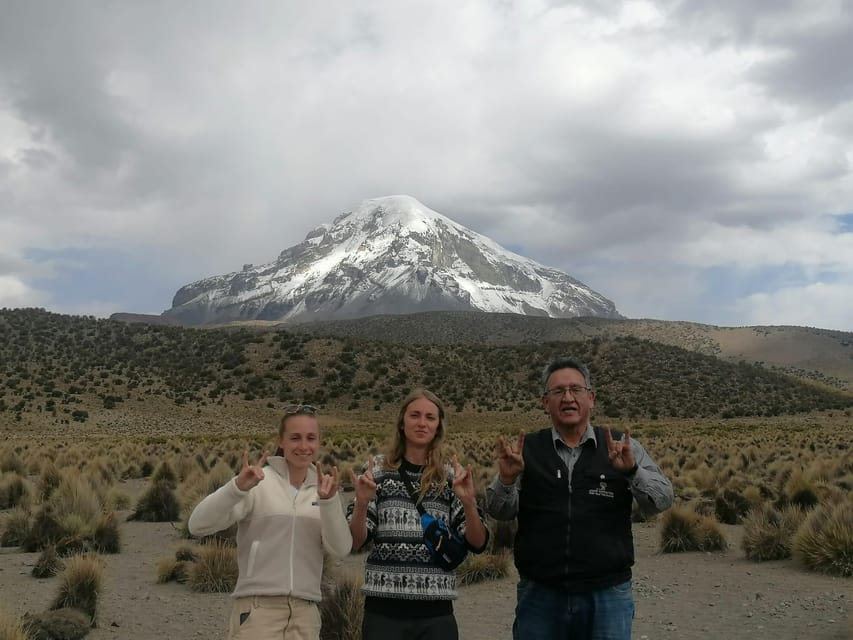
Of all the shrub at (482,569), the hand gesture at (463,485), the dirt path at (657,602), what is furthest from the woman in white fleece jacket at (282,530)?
the shrub at (482,569)

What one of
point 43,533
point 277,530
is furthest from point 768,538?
point 43,533

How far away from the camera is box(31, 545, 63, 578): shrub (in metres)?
9.71

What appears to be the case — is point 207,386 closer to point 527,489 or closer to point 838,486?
point 838,486

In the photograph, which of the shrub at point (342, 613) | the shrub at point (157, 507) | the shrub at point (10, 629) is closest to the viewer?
the shrub at point (10, 629)

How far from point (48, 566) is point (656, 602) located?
25.9ft

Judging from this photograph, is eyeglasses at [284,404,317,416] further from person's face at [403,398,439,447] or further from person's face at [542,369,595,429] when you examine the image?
person's face at [542,369,595,429]

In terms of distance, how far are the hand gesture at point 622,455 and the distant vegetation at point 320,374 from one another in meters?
46.6

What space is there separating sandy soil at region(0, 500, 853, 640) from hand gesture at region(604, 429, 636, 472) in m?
4.65

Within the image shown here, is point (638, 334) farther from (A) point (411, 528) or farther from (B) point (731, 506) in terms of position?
(A) point (411, 528)

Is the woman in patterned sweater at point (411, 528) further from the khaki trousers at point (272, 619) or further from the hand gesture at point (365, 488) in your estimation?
the khaki trousers at point (272, 619)

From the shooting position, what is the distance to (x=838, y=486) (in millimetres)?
15906

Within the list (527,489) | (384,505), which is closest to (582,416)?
(527,489)

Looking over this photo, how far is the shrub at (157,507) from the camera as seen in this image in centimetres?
1487

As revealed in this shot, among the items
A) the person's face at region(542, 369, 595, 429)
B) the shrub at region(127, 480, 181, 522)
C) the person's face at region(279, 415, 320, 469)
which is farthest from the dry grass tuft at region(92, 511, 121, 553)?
the person's face at region(542, 369, 595, 429)
